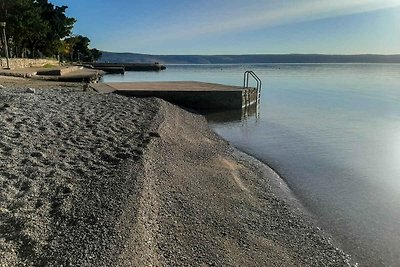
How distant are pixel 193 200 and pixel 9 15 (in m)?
37.1

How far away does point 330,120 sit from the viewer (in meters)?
20.0

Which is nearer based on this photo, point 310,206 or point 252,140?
point 310,206

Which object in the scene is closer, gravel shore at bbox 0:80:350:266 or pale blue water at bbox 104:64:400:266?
gravel shore at bbox 0:80:350:266

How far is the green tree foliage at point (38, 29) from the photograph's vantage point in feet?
121

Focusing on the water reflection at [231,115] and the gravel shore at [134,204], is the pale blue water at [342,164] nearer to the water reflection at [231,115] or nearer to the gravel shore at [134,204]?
the water reflection at [231,115]

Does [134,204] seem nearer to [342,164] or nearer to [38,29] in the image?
[342,164]

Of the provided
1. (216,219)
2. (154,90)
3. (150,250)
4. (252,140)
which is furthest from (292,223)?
(154,90)

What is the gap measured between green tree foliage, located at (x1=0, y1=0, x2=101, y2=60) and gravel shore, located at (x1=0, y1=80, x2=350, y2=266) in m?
32.2

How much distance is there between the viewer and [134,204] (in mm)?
4969

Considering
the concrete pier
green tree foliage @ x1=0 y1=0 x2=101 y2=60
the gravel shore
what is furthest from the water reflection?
green tree foliage @ x1=0 y1=0 x2=101 y2=60

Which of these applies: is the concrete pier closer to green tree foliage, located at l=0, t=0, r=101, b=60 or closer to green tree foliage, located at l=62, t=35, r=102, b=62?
green tree foliage, located at l=0, t=0, r=101, b=60

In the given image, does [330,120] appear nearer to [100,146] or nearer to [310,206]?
[310,206]

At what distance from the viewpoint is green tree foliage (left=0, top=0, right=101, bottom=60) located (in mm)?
36969

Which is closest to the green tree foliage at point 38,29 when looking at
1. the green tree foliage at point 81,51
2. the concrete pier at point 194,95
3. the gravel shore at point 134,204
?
the green tree foliage at point 81,51
